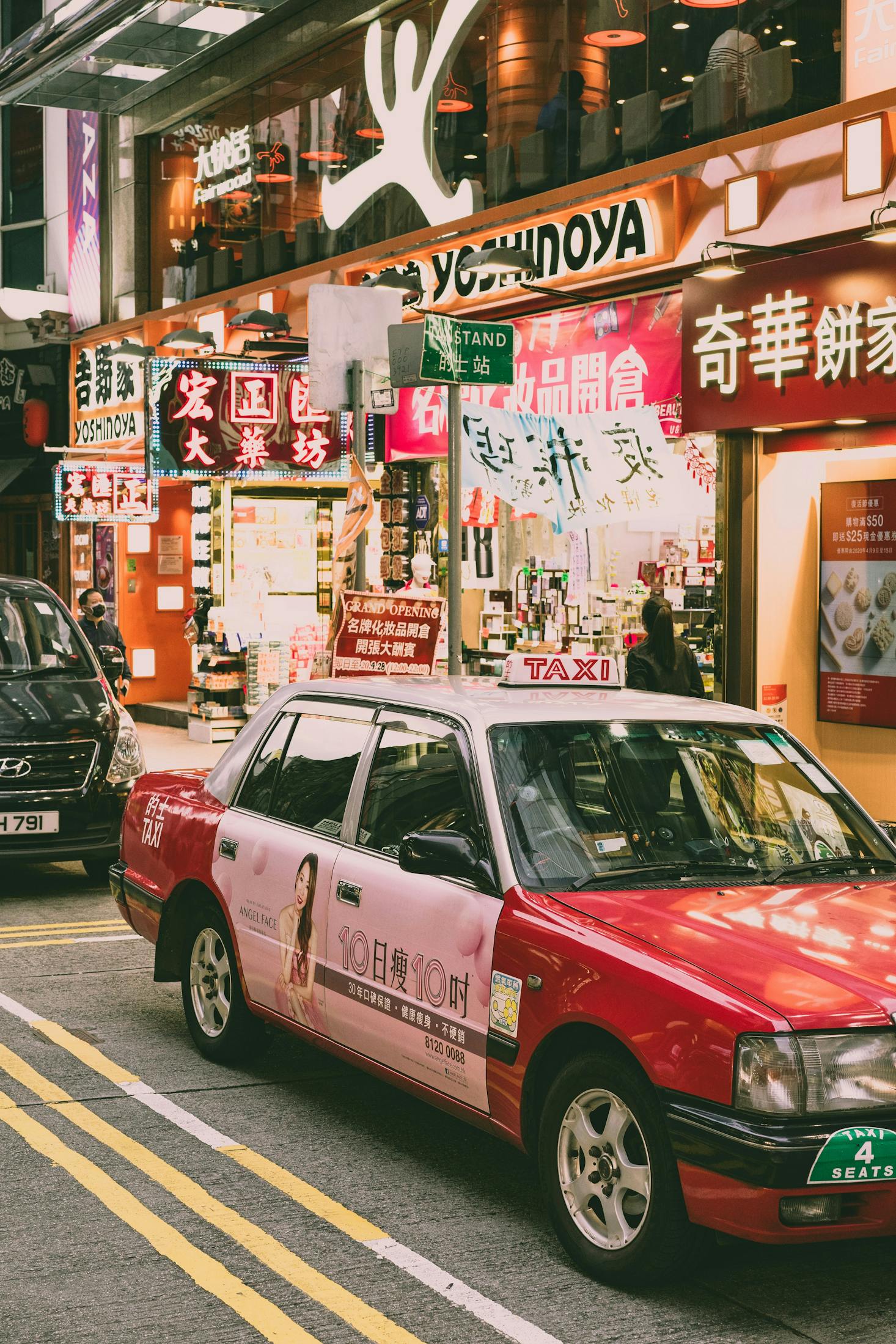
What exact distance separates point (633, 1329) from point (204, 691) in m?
15.3

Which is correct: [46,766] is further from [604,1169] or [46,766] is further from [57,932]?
[604,1169]

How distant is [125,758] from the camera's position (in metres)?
10.2

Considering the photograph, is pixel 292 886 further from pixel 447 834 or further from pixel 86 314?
pixel 86 314

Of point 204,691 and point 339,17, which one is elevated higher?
point 339,17

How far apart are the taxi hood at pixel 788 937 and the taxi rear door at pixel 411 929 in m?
0.41

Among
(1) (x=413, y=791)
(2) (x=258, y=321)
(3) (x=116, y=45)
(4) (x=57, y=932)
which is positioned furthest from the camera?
(3) (x=116, y=45)

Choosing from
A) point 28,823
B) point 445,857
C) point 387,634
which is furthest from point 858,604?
point 445,857

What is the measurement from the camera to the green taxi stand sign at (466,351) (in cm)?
799

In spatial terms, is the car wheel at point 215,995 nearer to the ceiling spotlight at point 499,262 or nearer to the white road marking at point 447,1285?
the white road marking at point 447,1285

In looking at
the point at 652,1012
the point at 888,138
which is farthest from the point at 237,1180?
the point at 888,138

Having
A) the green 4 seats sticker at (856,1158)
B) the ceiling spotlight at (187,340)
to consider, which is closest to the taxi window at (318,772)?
the green 4 seats sticker at (856,1158)

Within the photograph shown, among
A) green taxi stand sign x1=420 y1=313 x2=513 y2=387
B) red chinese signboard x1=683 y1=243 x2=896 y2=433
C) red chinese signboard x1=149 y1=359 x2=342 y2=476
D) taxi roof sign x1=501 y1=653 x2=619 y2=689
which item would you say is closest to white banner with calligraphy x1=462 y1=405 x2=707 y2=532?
red chinese signboard x1=683 y1=243 x2=896 y2=433

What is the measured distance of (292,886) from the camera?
5.68 m

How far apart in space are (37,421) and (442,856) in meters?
23.2
